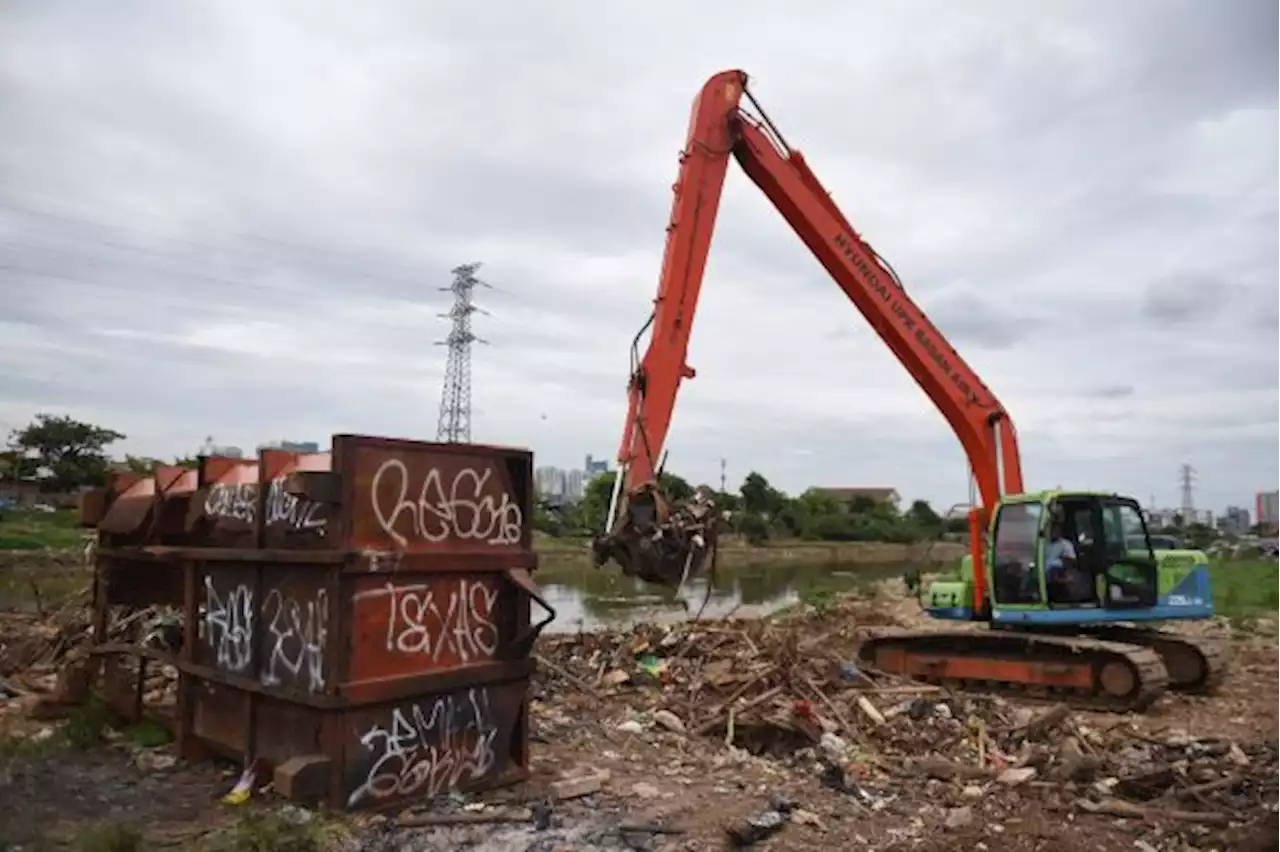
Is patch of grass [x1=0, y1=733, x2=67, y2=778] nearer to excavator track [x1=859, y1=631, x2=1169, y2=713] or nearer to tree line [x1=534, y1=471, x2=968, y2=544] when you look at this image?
excavator track [x1=859, y1=631, x2=1169, y2=713]

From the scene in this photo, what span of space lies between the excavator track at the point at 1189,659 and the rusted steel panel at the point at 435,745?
25.2 feet

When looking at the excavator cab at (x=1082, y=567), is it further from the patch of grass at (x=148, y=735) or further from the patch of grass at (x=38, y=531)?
the patch of grass at (x=38, y=531)

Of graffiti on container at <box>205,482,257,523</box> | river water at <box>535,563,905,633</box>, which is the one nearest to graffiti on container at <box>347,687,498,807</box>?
graffiti on container at <box>205,482,257,523</box>

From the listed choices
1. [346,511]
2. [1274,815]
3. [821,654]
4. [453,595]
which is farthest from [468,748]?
[821,654]

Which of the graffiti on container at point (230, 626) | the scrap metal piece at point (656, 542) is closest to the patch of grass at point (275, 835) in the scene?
the graffiti on container at point (230, 626)

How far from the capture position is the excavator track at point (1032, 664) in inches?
401

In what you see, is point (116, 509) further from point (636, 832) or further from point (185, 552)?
point (636, 832)

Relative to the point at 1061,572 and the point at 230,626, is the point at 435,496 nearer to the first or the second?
the point at 230,626

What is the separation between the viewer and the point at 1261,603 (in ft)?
68.9

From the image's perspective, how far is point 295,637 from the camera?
5.66 metres

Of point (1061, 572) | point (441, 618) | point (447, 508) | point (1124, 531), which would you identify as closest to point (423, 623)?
point (441, 618)

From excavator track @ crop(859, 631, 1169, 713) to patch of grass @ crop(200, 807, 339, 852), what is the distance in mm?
8119

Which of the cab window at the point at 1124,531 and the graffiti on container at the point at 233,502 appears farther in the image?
the cab window at the point at 1124,531

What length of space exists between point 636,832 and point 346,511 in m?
2.17
